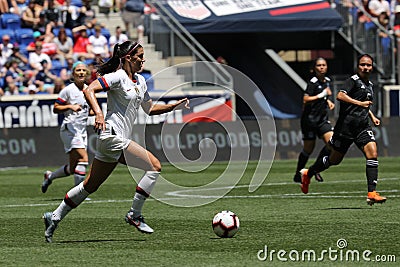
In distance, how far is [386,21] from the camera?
34562 millimetres

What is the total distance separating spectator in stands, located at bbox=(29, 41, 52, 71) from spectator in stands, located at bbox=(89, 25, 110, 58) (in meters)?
1.68

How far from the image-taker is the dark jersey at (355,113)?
579 inches

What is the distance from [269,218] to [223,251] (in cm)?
318

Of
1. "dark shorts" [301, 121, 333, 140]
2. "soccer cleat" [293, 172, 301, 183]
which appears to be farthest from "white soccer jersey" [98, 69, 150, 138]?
"dark shorts" [301, 121, 333, 140]

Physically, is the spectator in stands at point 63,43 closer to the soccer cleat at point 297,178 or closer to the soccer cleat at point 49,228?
the soccer cleat at point 297,178

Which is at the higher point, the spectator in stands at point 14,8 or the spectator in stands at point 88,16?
the spectator in stands at point 14,8

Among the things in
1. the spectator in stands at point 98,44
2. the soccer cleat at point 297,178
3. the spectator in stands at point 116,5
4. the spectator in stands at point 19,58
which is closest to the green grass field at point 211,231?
the soccer cleat at point 297,178

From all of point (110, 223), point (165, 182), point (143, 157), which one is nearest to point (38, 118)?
point (165, 182)

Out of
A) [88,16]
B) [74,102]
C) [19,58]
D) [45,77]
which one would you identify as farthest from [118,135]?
[88,16]

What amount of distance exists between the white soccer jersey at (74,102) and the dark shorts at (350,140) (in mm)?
4524

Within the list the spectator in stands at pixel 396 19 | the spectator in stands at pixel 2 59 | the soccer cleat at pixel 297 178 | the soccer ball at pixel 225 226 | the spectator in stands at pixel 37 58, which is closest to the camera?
the soccer ball at pixel 225 226

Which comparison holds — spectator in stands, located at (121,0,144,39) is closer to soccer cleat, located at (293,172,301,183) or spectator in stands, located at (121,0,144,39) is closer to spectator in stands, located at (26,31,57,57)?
spectator in stands, located at (26,31,57,57)

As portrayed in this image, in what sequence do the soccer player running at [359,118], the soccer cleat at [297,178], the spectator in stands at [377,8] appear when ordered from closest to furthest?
the soccer player running at [359,118], the soccer cleat at [297,178], the spectator in stands at [377,8]

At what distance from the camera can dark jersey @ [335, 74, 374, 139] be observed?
48.2ft
